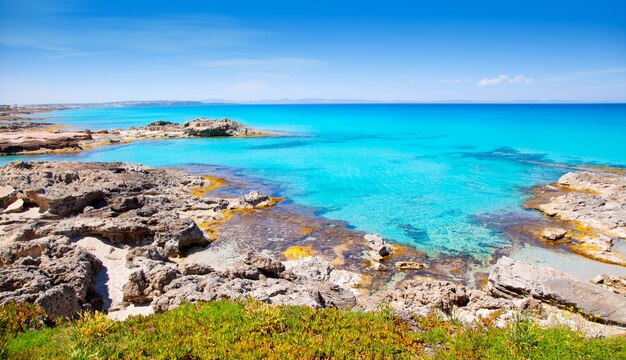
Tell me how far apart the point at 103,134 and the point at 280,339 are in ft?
308

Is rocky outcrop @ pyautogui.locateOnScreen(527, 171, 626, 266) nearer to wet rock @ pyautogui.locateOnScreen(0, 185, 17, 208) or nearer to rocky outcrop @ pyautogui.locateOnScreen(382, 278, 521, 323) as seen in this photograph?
rocky outcrop @ pyautogui.locateOnScreen(382, 278, 521, 323)

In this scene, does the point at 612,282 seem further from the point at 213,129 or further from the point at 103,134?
the point at 103,134

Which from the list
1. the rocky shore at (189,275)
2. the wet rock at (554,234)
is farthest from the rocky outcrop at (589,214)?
the rocky shore at (189,275)

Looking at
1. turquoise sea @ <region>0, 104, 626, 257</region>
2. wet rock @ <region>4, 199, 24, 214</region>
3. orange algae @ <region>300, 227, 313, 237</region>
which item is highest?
wet rock @ <region>4, 199, 24, 214</region>

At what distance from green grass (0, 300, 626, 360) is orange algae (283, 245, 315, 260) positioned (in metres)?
10.5

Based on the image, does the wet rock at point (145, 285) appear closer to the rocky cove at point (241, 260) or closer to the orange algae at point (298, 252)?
the rocky cove at point (241, 260)

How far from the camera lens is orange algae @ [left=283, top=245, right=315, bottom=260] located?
2109cm

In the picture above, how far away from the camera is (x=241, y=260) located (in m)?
16.8

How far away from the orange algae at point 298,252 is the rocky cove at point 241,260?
16cm

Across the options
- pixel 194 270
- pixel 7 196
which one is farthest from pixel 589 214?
pixel 7 196

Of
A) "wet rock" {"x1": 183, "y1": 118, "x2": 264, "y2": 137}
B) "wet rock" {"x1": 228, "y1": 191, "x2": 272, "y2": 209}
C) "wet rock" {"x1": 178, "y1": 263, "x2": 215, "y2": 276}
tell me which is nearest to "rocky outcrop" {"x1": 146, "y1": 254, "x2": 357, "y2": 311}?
"wet rock" {"x1": 178, "y1": 263, "x2": 215, "y2": 276}

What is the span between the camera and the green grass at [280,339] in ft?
27.6

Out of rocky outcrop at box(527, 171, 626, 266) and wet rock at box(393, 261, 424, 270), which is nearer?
wet rock at box(393, 261, 424, 270)

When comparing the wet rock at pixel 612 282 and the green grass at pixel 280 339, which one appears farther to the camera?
the wet rock at pixel 612 282
